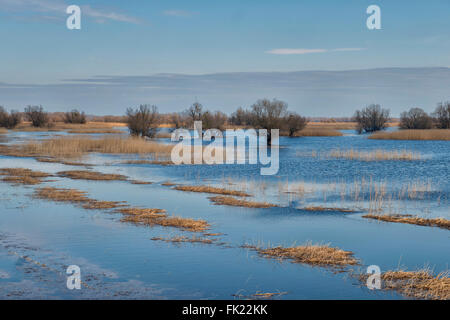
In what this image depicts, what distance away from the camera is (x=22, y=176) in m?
21.9

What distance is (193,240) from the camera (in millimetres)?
10859

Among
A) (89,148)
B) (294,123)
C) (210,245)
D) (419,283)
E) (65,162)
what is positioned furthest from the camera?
(294,123)

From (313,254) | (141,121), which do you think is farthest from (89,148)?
(313,254)

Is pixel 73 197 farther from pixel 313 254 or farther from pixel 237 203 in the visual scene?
pixel 313 254

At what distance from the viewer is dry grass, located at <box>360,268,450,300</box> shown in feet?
24.8

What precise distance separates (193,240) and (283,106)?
151 ft

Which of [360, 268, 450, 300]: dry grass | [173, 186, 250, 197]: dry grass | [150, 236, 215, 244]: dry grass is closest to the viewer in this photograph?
[360, 268, 450, 300]: dry grass

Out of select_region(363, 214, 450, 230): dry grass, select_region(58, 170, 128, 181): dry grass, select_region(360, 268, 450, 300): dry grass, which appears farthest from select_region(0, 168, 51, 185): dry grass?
select_region(360, 268, 450, 300): dry grass

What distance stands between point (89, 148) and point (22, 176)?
1653 centimetres

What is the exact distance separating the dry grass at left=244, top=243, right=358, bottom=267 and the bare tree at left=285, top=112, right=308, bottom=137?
55.9 metres

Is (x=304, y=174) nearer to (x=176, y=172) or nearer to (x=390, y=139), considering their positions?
(x=176, y=172)

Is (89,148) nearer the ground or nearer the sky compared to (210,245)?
nearer the sky

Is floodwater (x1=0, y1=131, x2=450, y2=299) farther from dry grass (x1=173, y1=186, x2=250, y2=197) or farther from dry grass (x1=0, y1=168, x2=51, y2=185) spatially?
dry grass (x1=0, y1=168, x2=51, y2=185)

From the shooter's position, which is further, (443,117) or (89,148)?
(443,117)
